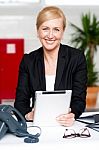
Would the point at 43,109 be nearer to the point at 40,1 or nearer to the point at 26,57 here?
the point at 26,57

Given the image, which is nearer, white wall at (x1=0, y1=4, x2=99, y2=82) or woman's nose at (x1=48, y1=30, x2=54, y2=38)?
woman's nose at (x1=48, y1=30, x2=54, y2=38)

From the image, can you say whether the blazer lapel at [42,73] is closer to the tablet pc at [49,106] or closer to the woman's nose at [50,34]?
the woman's nose at [50,34]

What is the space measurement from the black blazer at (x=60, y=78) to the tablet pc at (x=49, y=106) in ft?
1.38

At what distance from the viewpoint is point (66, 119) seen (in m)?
2.31

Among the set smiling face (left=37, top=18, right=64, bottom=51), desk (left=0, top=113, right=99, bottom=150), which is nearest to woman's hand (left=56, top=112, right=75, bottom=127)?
desk (left=0, top=113, right=99, bottom=150)

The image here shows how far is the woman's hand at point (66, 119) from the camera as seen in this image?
228 cm

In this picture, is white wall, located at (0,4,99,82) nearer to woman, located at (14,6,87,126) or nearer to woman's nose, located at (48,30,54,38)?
woman, located at (14,6,87,126)

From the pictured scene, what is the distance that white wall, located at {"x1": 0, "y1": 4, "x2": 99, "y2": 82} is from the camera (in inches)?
216

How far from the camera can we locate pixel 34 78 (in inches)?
108

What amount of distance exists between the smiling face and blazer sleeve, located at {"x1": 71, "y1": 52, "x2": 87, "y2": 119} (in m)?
0.30

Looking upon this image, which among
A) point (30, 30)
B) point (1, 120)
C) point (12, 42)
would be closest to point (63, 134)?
point (1, 120)

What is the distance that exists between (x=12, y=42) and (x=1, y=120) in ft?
10.4

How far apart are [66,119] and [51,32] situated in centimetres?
59

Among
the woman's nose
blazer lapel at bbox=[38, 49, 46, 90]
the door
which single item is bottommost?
A: the door
